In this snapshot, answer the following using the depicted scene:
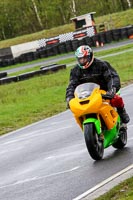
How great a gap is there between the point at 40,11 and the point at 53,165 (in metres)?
77.4

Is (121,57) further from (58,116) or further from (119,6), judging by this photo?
(119,6)

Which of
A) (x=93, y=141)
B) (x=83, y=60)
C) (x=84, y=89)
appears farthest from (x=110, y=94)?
(x=93, y=141)

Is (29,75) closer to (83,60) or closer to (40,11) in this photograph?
(83,60)

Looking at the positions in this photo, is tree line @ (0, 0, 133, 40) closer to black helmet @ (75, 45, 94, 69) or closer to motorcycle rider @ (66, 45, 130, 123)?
motorcycle rider @ (66, 45, 130, 123)

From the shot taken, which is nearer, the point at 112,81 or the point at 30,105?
the point at 112,81

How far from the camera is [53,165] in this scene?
31.1 ft

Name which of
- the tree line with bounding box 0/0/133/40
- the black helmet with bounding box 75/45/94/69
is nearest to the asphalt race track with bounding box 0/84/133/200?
the black helmet with bounding box 75/45/94/69

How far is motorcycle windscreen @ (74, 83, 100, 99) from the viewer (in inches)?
351

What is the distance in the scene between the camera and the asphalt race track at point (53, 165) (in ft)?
25.5

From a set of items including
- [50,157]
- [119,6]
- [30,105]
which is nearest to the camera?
[50,157]

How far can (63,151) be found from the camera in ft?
35.0

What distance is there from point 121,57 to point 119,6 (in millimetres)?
47038

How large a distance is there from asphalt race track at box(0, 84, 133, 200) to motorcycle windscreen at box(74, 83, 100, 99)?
3.10 ft

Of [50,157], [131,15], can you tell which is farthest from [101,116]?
[131,15]
